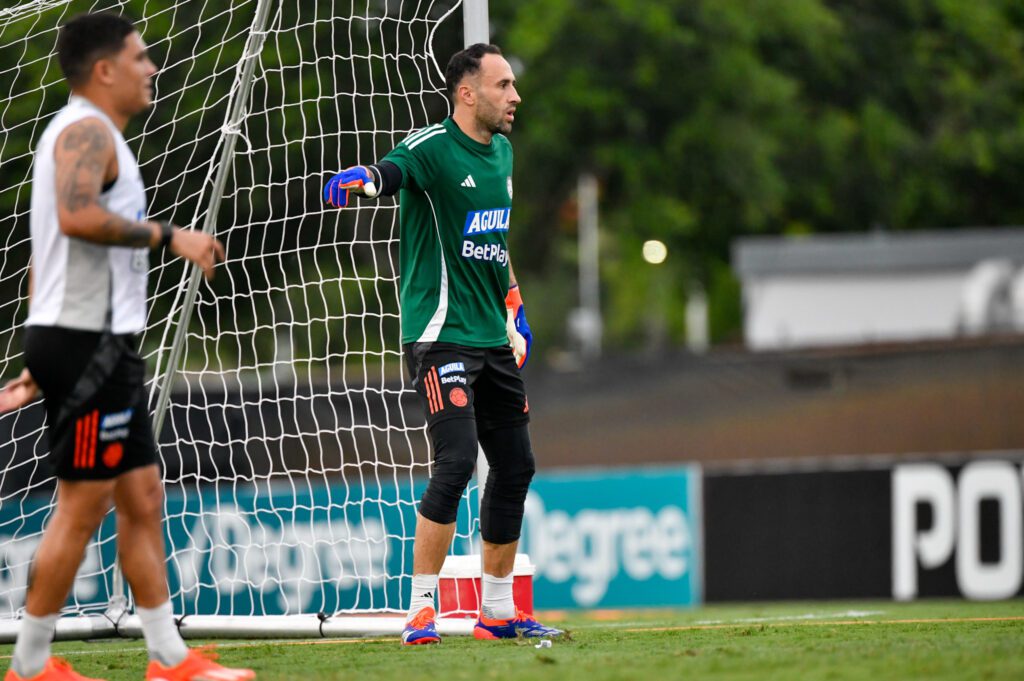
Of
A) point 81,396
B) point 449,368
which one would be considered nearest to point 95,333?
point 81,396

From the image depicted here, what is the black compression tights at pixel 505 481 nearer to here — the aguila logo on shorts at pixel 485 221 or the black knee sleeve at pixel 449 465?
the black knee sleeve at pixel 449 465

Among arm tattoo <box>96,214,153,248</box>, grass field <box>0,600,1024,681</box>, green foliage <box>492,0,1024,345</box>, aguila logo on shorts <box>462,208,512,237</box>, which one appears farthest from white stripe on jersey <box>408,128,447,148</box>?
green foliage <box>492,0,1024,345</box>

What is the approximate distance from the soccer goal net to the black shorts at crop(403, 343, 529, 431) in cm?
129

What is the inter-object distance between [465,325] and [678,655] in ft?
4.92

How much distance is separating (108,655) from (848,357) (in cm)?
1157

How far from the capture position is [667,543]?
537 inches

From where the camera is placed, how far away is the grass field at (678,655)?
4.46 m

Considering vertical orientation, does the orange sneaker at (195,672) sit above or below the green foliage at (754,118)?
below

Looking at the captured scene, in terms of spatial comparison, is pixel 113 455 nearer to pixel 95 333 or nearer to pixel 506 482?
pixel 95 333

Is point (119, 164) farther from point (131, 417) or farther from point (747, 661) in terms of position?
point (747, 661)

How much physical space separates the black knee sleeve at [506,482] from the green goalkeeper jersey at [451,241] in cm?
39

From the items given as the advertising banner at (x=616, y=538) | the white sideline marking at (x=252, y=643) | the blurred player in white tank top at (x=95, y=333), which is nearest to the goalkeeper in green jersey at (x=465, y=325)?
the white sideline marking at (x=252, y=643)

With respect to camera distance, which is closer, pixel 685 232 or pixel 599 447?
pixel 599 447

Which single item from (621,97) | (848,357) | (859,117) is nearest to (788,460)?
(848,357)
